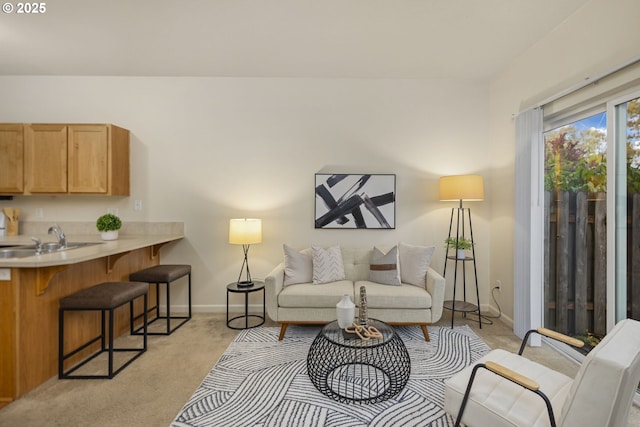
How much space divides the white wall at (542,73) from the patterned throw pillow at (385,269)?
51.3 inches

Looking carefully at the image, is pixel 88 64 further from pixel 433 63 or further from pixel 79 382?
pixel 433 63

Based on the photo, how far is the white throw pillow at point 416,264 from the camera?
323 cm

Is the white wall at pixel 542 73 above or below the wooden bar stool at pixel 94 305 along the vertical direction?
above

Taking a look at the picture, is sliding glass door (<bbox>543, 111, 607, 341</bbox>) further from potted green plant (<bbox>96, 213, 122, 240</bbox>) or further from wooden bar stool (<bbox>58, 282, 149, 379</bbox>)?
potted green plant (<bbox>96, 213, 122, 240</bbox>)

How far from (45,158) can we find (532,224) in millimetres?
5090

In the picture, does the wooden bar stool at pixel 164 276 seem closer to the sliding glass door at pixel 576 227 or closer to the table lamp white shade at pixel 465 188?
the table lamp white shade at pixel 465 188

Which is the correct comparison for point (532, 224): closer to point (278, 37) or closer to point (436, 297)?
point (436, 297)

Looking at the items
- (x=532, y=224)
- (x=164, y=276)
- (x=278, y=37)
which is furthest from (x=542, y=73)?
(x=164, y=276)

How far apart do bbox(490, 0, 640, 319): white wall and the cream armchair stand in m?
1.92

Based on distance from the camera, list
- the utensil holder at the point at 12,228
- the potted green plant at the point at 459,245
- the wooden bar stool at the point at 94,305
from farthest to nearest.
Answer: the utensil holder at the point at 12,228 → the potted green plant at the point at 459,245 → the wooden bar stool at the point at 94,305

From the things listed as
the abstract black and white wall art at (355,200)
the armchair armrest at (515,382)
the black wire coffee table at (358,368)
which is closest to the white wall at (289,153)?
the abstract black and white wall art at (355,200)

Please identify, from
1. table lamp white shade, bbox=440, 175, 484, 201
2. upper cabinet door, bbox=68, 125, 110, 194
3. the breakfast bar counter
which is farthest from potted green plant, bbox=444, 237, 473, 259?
upper cabinet door, bbox=68, 125, 110, 194

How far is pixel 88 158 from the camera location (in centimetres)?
349

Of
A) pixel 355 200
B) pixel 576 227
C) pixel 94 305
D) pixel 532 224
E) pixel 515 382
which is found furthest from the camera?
pixel 355 200
